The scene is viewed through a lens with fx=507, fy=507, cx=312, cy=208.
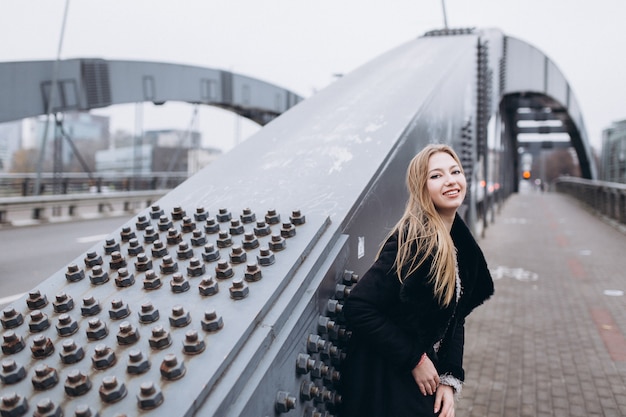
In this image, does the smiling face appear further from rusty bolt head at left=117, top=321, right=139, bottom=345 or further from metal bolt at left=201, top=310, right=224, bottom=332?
rusty bolt head at left=117, top=321, right=139, bottom=345

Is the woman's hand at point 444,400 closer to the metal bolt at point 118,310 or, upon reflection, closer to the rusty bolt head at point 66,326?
the metal bolt at point 118,310

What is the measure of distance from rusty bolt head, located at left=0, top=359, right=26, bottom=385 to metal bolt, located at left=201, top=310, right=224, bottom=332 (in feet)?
1.84

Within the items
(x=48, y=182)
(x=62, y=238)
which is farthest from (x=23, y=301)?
(x=48, y=182)

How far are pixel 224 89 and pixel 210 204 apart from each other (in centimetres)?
2533

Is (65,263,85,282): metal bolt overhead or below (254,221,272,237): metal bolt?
below

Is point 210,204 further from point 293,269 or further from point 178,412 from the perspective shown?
point 178,412

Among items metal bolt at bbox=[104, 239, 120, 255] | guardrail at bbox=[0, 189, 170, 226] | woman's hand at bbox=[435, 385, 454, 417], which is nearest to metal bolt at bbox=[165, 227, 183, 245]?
metal bolt at bbox=[104, 239, 120, 255]

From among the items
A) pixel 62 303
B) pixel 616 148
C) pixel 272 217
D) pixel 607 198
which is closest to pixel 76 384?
pixel 62 303

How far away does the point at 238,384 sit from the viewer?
1478 millimetres

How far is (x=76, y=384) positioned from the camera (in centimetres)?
145

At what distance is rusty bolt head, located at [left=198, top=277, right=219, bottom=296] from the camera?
1819mm

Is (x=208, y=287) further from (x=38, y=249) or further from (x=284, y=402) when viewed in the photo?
(x=38, y=249)

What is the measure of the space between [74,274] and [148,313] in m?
0.52

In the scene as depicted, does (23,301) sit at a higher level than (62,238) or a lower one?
higher
